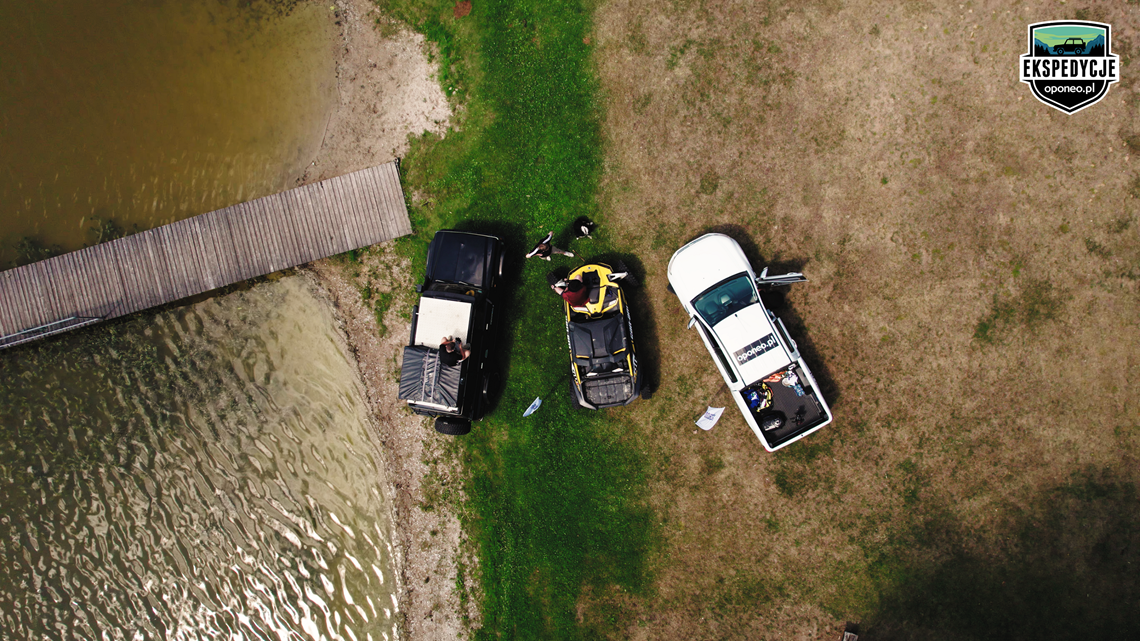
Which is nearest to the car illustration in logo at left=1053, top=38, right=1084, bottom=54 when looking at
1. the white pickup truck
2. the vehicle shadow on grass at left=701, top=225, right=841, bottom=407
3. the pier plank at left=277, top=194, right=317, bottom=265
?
the vehicle shadow on grass at left=701, top=225, right=841, bottom=407

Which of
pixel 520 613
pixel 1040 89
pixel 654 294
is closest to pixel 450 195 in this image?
A: pixel 654 294

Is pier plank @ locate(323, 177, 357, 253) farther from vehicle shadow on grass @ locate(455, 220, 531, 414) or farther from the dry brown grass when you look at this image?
the dry brown grass

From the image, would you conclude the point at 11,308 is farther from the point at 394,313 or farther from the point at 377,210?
the point at 394,313

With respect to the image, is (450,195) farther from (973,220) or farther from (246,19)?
(973,220)

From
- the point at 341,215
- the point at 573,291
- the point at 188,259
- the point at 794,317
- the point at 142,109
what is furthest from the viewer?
the point at 142,109

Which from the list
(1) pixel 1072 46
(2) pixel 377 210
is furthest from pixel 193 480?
(1) pixel 1072 46

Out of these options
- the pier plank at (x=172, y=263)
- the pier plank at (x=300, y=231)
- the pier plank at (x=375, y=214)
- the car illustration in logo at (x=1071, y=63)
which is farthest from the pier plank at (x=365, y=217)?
the car illustration in logo at (x=1071, y=63)
